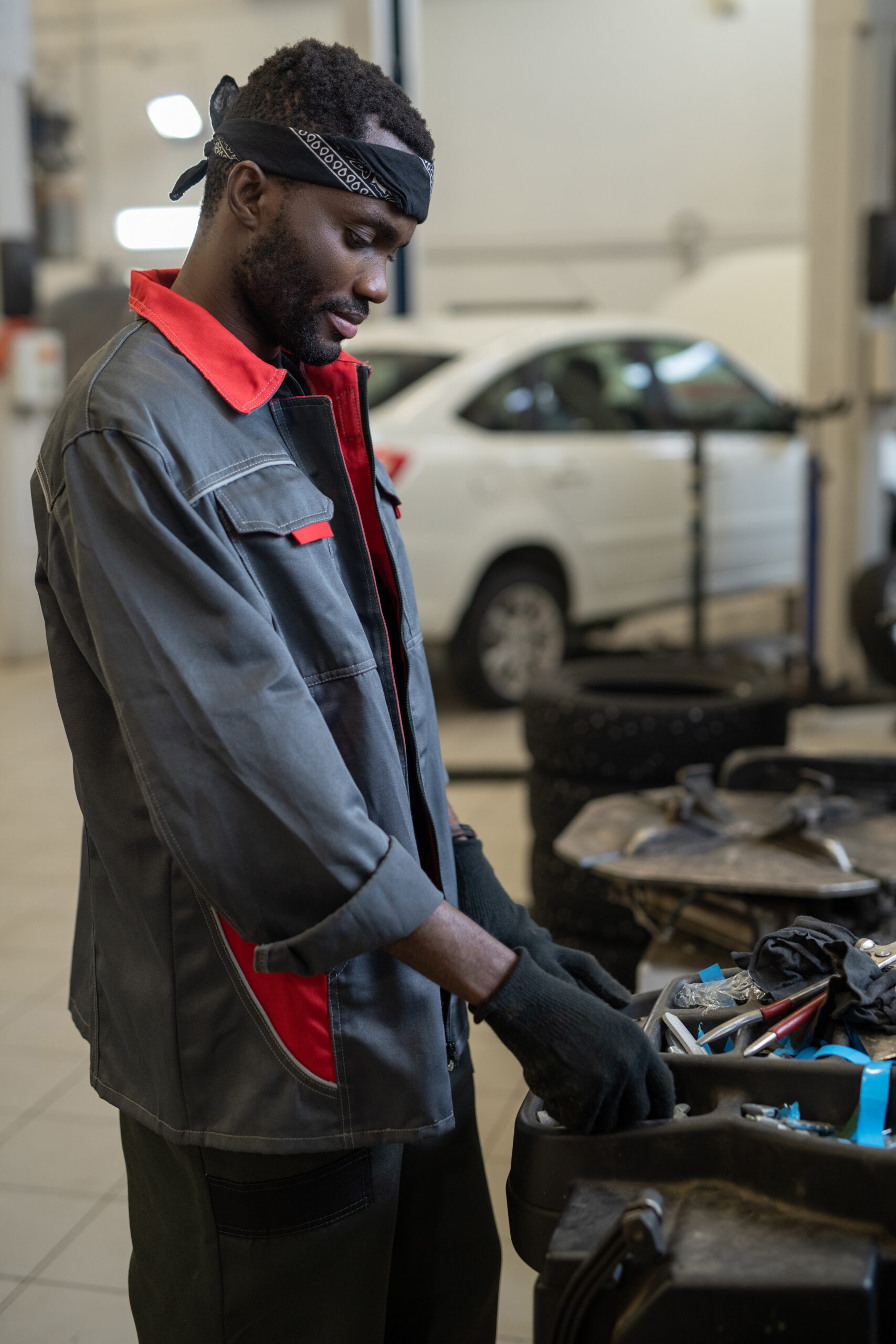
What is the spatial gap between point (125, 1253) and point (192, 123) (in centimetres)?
216

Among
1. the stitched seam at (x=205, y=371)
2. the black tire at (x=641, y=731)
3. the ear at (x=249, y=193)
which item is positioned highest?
the ear at (x=249, y=193)

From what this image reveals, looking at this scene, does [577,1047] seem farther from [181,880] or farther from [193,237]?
[193,237]

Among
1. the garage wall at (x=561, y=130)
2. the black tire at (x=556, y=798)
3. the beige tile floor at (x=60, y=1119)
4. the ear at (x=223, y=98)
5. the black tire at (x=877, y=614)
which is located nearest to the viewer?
the ear at (x=223, y=98)

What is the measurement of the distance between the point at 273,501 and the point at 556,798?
6.44ft

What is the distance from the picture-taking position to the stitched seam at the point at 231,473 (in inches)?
42.4

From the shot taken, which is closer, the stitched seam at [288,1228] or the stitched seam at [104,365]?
the stitched seam at [104,365]

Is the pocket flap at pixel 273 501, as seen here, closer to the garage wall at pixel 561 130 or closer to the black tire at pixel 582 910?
the black tire at pixel 582 910

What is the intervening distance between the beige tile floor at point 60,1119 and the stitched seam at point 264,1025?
40.0 inches

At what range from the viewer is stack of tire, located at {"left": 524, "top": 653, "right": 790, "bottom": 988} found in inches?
113

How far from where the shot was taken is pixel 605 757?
116 inches

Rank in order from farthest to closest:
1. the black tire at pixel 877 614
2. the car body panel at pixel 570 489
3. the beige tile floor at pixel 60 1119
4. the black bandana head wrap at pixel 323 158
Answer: the car body panel at pixel 570 489, the black tire at pixel 877 614, the beige tile floor at pixel 60 1119, the black bandana head wrap at pixel 323 158

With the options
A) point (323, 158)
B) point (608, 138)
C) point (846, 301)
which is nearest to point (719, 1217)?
point (323, 158)

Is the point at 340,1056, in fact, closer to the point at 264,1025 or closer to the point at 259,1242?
the point at 264,1025

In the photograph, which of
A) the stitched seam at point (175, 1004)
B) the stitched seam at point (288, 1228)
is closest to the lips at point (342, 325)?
the stitched seam at point (175, 1004)
